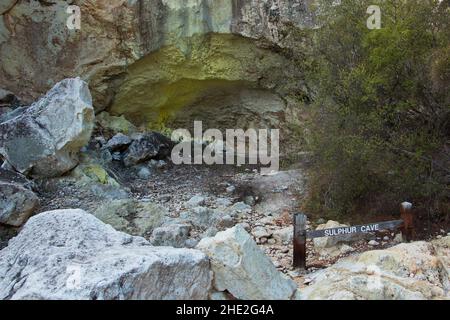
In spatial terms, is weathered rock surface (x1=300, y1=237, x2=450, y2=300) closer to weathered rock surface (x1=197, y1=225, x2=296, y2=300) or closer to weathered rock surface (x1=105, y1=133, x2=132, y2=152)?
weathered rock surface (x1=197, y1=225, x2=296, y2=300)

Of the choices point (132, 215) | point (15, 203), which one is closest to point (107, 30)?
point (15, 203)

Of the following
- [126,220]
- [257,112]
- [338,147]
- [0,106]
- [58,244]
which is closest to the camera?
[58,244]

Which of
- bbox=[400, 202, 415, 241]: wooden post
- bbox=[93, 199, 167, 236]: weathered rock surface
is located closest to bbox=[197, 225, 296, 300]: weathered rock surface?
bbox=[400, 202, 415, 241]: wooden post

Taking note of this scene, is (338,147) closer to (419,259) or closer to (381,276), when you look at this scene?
(419,259)

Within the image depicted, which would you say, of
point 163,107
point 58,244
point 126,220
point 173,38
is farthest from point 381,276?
point 163,107

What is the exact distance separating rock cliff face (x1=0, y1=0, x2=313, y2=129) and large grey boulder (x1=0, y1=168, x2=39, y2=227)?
425 centimetres

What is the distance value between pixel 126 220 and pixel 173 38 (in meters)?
5.14

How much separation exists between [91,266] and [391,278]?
2.51 meters

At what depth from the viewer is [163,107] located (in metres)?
12.4

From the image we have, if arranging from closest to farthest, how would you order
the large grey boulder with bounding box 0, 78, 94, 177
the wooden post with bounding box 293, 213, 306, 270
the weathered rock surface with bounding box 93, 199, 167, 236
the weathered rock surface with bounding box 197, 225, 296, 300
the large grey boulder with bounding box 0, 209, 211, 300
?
the large grey boulder with bounding box 0, 209, 211, 300 → the weathered rock surface with bounding box 197, 225, 296, 300 → the wooden post with bounding box 293, 213, 306, 270 → the weathered rock surface with bounding box 93, 199, 167, 236 → the large grey boulder with bounding box 0, 78, 94, 177

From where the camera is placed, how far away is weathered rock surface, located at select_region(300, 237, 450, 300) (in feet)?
13.0

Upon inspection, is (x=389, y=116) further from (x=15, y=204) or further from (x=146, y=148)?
(x=15, y=204)

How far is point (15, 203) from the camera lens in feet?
24.7

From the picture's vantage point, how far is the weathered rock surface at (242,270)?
12.6 feet
